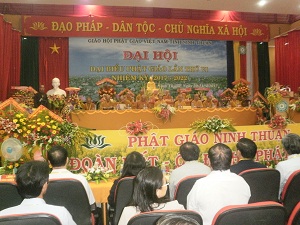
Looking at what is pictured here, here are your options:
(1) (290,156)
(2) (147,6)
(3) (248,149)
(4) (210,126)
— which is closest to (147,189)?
(3) (248,149)

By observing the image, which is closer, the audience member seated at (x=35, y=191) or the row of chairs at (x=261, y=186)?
the audience member seated at (x=35, y=191)

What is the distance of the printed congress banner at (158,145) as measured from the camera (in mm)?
4102

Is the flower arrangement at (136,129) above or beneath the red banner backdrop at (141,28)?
beneath

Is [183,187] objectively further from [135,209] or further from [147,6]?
[147,6]

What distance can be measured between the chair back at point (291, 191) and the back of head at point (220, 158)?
47 centimetres

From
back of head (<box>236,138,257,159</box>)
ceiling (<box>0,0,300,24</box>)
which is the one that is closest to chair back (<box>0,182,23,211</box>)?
back of head (<box>236,138,257,159</box>)

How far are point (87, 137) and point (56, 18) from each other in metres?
6.01

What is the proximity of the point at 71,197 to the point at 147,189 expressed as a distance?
2.76 feet

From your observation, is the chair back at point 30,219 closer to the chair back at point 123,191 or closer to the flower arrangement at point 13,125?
the chair back at point 123,191

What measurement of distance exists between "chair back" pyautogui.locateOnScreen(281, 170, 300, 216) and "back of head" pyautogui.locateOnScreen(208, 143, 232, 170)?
467mm

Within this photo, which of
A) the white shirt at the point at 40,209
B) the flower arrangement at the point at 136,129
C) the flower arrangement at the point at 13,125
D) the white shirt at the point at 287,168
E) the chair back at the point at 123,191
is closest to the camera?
the white shirt at the point at 40,209

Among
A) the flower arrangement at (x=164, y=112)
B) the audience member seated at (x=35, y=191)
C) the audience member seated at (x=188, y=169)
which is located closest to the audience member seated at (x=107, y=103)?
the flower arrangement at (x=164, y=112)

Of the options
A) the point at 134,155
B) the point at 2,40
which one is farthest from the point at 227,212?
the point at 2,40

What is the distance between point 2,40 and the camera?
770 centimetres
